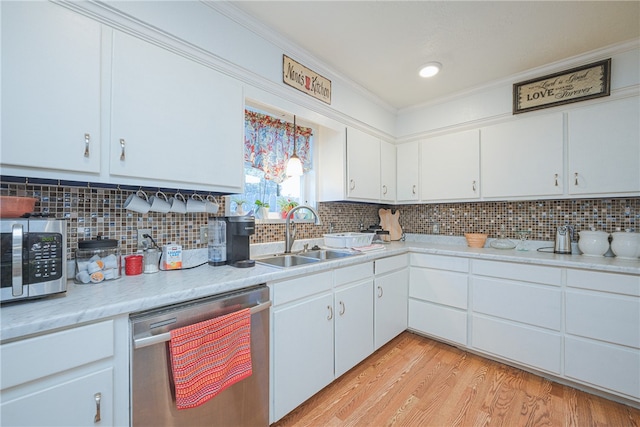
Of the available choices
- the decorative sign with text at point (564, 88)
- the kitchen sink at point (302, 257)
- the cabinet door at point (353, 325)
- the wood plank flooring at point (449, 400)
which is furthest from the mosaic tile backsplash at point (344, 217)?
the wood plank flooring at point (449, 400)

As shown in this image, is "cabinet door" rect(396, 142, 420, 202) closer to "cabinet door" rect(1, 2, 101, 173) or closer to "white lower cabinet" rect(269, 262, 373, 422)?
"white lower cabinet" rect(269, 262, 373, 422)

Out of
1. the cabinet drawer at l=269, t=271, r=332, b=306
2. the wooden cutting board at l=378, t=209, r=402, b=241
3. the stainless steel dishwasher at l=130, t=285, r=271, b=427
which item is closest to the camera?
the stainless steel dishwasher at l=130, t=285, r=271, b=427

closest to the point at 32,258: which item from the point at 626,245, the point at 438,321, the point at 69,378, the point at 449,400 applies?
the point at 69,378

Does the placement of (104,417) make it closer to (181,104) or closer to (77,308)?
(77,308)

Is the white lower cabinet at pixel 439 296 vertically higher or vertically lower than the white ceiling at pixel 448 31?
lower

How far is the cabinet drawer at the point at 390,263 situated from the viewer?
2.27 m

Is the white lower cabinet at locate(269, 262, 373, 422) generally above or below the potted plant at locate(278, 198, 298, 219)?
below

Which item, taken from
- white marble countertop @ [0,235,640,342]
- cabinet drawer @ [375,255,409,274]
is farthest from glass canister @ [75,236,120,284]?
cabinet drawer @ [375,255,409,274]

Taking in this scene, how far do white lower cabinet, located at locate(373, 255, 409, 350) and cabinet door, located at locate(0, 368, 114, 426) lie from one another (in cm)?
176

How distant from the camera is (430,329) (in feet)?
8.34

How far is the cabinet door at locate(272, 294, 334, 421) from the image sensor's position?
1493 mm

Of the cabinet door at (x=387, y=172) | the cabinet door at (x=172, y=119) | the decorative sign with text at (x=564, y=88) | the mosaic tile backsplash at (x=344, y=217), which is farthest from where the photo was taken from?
the cabinet door at (x=387, y=172)

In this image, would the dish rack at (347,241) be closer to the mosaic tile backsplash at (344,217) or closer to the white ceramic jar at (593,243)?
the mosaic tile backsplash at (344,217)

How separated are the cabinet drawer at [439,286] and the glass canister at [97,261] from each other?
235cm
